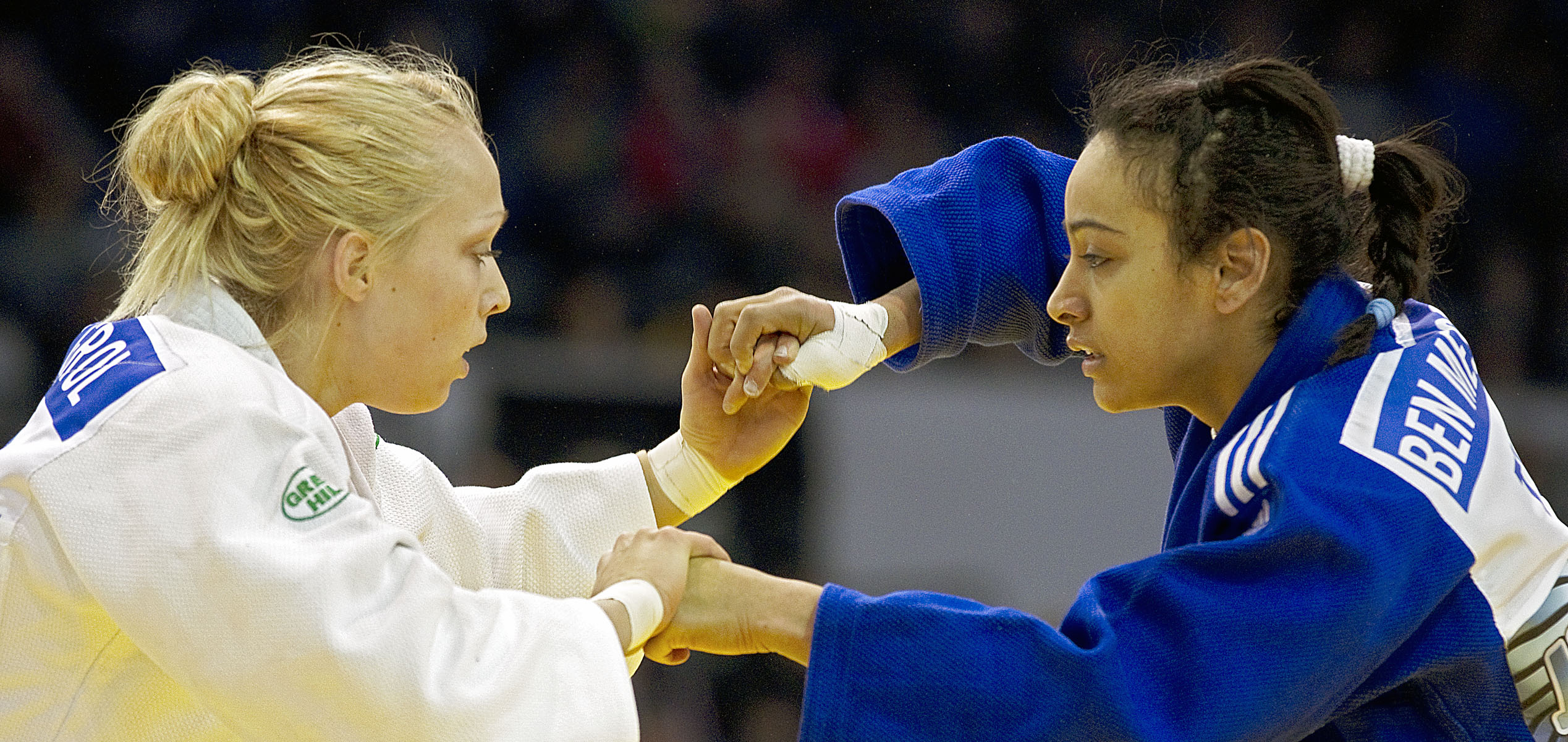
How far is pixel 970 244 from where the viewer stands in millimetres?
2043

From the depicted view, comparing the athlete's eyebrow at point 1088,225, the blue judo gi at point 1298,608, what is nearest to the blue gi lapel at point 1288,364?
the blue judo gi at point 1298,608

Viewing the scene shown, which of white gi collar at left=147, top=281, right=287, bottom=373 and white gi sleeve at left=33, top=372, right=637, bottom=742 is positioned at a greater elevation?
white gi collar at left=147, top=281, right=287, bottom=373

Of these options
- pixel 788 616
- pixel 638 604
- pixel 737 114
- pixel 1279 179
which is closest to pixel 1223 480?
pixel 1279 179

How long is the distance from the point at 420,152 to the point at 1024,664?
3.16 feet

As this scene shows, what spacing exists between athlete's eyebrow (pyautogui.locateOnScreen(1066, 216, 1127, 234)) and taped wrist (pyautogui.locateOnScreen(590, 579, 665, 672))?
2.38ft

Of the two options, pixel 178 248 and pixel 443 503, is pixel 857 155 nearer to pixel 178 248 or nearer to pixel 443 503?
pixel 443 503

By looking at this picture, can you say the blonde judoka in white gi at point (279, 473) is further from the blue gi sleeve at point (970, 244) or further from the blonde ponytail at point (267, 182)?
the blue gi sleeve at point (970, 244)

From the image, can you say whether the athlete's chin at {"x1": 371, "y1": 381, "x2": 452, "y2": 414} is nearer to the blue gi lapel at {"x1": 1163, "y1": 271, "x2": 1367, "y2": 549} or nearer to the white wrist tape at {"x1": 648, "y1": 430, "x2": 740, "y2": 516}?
the white wrist tape at {"x1": 648, "y1": 430, "x2": 740, "y2": 516}

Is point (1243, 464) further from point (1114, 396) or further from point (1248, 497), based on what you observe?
point (1114, 396)

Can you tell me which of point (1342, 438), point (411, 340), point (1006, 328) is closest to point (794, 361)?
point (1006, 328)

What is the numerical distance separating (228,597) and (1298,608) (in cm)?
111

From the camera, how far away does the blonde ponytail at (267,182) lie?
62.4 inches

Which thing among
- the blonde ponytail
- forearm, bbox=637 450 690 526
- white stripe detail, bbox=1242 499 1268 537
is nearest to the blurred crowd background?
forearm, bbox=637 450 690 526

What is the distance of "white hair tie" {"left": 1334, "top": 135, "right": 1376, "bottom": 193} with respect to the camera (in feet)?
5.64
